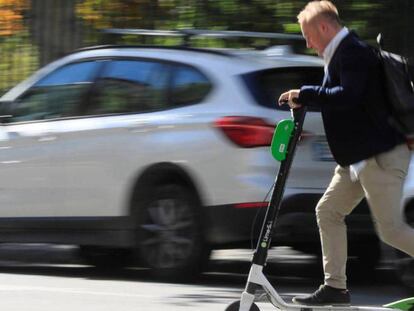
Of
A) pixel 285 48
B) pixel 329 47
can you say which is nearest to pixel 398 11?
pixel 285 48

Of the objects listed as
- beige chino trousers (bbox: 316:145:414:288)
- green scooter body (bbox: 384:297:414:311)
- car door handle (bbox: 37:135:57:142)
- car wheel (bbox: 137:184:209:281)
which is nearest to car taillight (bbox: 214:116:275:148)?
car wheel (bbox: 137:184:209:281)

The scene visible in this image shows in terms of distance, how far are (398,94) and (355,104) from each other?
0.26m

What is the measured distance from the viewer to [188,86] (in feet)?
25.7

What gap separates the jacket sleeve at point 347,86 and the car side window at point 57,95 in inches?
142

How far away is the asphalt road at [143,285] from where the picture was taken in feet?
22.7

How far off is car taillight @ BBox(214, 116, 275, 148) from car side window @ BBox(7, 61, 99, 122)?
1603 mm

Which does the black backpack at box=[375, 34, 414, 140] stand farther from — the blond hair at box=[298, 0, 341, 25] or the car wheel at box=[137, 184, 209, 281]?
the car wheel at box=[137, 184, 209, 281]

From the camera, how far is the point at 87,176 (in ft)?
26.7

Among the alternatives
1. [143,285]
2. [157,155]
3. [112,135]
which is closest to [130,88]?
[112,135]

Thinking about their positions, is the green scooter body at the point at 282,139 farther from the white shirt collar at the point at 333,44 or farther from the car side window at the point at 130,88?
the car side window at the point at 130,88

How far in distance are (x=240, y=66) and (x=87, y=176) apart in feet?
5.12

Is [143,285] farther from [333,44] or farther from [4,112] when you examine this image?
[333,44]

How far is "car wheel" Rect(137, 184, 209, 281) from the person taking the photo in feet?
25.0

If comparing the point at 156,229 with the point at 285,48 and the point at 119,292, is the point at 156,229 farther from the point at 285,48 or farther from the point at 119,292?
the point at 285,48
